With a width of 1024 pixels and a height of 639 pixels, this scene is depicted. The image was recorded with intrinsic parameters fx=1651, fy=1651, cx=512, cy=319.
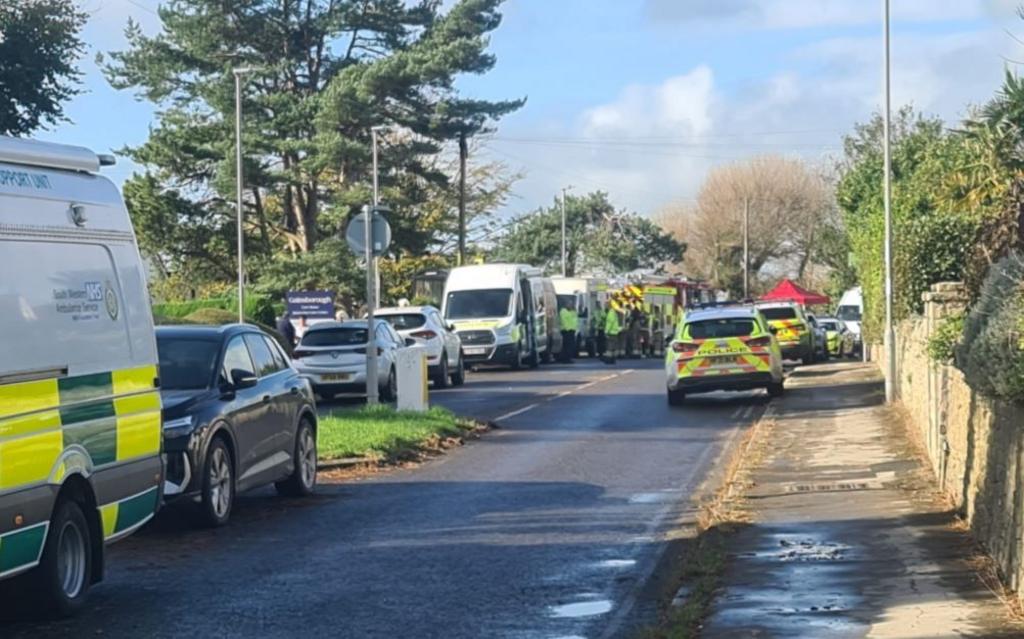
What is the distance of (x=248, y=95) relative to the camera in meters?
53.4

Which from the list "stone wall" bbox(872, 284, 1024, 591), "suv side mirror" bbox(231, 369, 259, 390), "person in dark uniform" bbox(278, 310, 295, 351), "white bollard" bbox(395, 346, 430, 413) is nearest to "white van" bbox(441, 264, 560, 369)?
"person in dark uniform" bbox(278, 310, 295, 351)

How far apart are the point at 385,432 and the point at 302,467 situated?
15.2 ft

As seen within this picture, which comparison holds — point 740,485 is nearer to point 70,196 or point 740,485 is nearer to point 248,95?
point 70,196

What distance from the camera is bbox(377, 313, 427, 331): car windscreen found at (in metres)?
35.2

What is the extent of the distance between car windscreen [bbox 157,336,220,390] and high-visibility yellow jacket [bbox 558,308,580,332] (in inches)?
1459

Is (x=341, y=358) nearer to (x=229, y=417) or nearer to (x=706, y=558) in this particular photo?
(x=229, y=417)

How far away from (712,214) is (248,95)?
4801 cm

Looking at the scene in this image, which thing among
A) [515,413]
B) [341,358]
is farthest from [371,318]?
[341,358]

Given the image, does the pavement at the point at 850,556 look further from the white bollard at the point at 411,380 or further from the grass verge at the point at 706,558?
the white bollard at the point at 411,380

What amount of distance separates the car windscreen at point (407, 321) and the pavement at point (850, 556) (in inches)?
641

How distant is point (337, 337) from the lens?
30.2 meters

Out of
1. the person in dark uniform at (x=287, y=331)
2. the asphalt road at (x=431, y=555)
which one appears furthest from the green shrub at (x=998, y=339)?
the person in dark uniform at (x=287, y=331)

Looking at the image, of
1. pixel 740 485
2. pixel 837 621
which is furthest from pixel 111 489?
pixel 740 485

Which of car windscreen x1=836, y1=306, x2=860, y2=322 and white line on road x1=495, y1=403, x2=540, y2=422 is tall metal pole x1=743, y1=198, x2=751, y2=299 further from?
white line on road x1=495, y1=403, x2=540, y2=422
